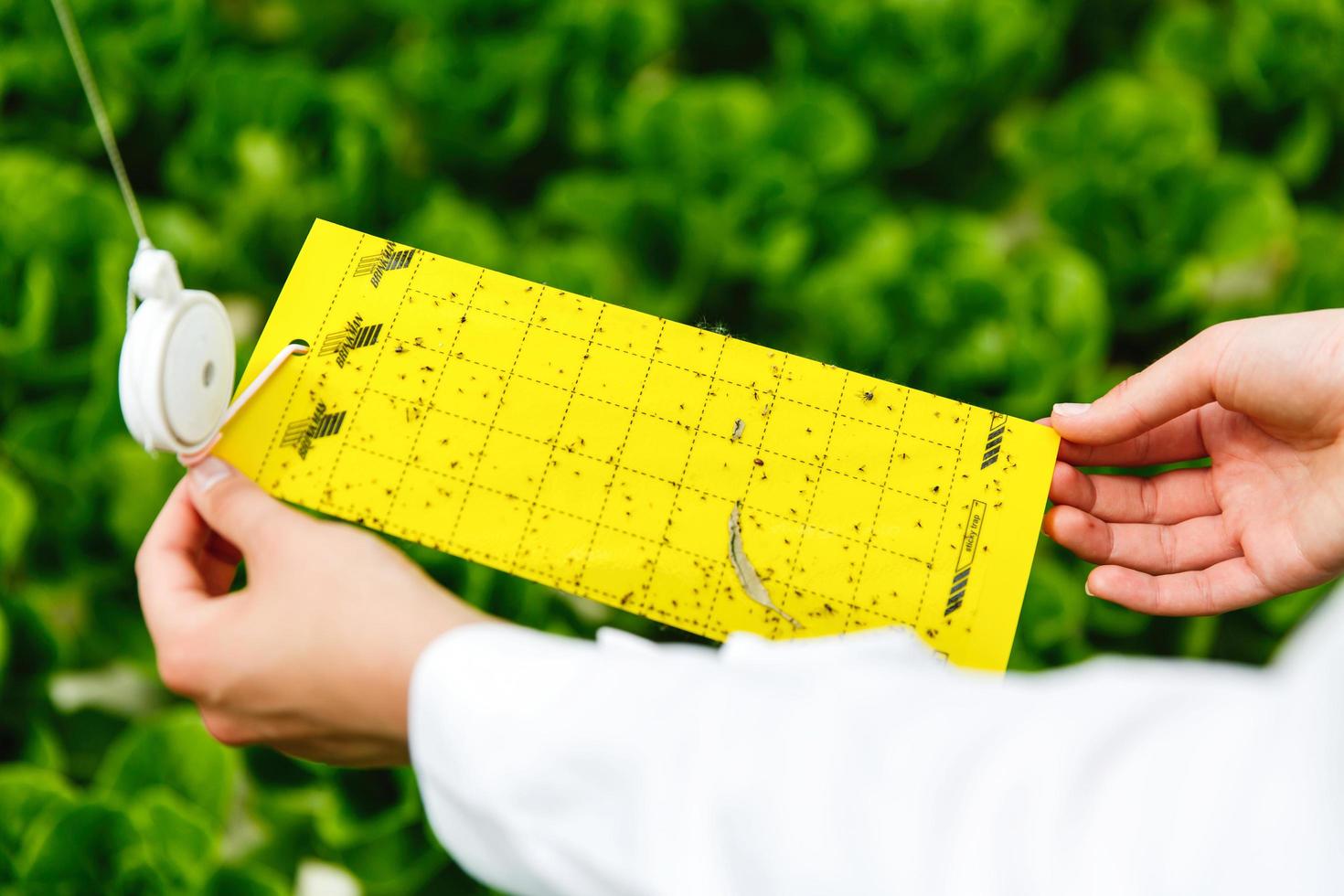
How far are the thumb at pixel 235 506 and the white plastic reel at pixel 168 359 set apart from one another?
0.07ft

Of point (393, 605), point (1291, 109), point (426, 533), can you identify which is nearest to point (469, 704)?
point (393, 605)

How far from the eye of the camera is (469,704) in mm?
499

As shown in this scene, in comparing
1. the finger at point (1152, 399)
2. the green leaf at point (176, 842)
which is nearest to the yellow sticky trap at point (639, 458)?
the finger at point (1152, 399)

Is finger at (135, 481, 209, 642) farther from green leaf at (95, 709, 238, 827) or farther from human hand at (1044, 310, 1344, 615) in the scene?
human hand at (1044, 310, 1344, 615)

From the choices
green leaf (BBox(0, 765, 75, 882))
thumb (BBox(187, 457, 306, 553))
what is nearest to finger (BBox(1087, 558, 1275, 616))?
thumb (BBox(187, 457, 306, 553))

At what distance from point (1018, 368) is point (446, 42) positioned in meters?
0.74

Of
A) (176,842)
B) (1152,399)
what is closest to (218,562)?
(176,842)

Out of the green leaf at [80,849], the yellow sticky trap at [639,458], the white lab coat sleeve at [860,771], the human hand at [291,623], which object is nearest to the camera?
the white lab coat sleeve at [860,771]

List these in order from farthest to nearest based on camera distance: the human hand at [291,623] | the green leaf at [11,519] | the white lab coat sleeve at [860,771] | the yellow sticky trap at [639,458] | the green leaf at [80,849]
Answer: the green leaf at [11,519] → the green leaf at [80,849] → the yellow sticky trap at [639,458] → the human hand at [291,623] → the white lab coat sleeve at [860,771]

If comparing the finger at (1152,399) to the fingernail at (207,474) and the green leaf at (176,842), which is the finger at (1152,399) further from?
the green leaf at (176,842)

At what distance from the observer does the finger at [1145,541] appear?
74cm

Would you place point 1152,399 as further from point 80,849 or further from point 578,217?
point 80,849

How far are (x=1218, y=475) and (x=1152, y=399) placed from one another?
0.33 ft

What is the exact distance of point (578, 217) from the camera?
1.11m
